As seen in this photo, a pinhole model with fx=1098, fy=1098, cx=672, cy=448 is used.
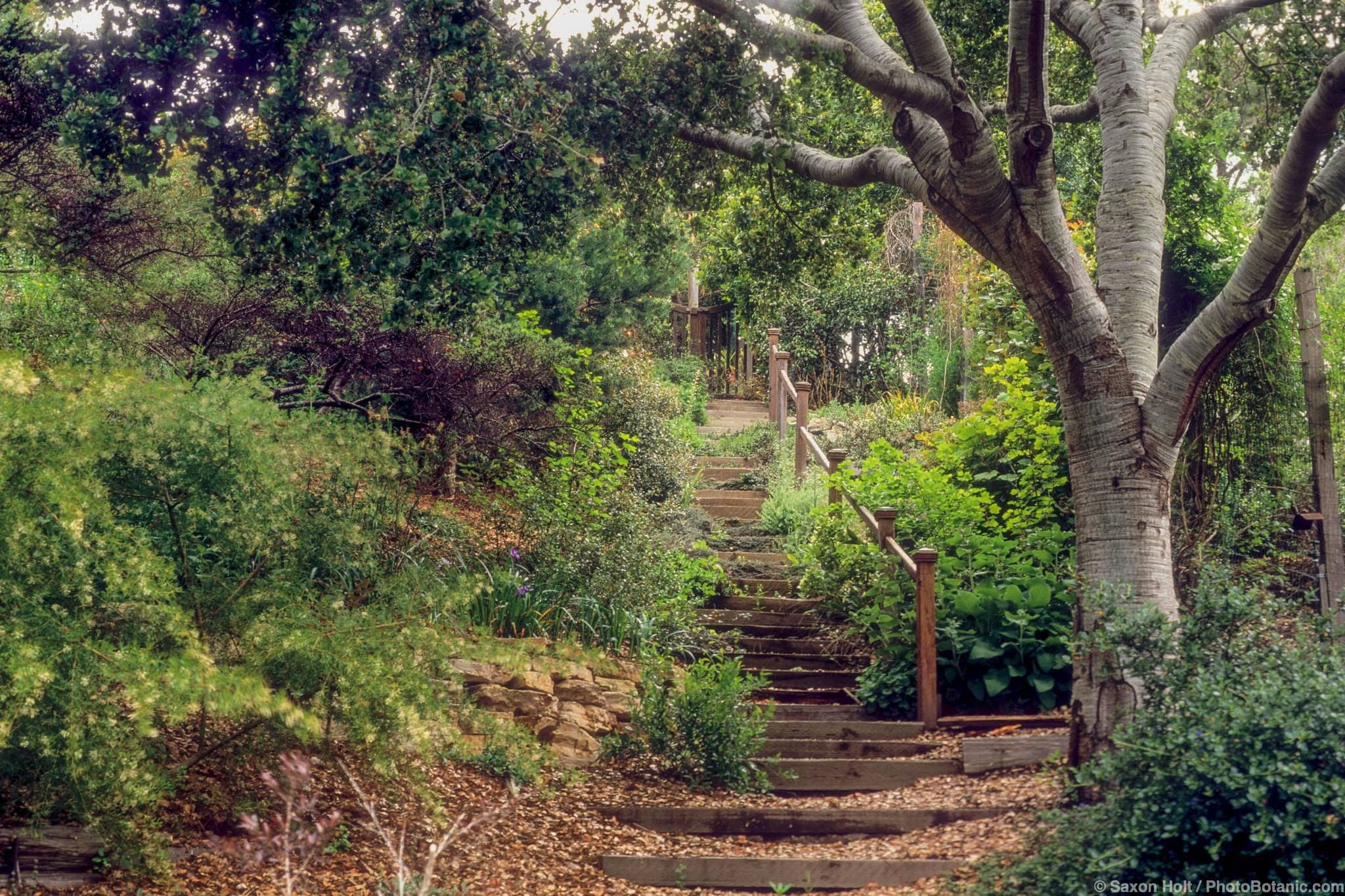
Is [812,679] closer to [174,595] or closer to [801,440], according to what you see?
[801,440]

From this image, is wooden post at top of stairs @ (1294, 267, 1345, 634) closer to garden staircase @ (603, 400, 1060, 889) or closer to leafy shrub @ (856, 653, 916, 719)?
garden staircase @ (603, 400, 1060, 889)

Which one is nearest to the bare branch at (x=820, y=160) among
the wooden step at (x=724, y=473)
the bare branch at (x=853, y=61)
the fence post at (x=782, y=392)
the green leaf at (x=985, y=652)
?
the bare branch at (x=853, y=61)

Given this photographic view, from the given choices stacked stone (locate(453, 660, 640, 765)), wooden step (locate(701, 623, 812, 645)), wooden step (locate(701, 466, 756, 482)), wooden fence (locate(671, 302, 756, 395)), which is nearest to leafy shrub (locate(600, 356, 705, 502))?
wooden step (locate(701, 466, 756, 482))

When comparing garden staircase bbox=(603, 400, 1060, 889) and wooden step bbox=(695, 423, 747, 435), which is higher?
wooden step bbox=(695, 423, 747, 435)

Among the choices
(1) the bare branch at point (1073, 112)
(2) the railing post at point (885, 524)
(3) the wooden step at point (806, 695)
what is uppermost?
(1) the bare branch at point (1073, 112)

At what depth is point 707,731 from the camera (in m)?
6.15

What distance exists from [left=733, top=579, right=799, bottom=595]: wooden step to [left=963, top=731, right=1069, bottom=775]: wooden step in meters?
3.19

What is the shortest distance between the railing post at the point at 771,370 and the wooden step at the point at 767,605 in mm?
5448

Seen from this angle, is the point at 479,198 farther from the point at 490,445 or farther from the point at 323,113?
the point at 490,445

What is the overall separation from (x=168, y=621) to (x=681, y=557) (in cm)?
524

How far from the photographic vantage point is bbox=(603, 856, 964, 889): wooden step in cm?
483

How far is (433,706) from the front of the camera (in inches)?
172

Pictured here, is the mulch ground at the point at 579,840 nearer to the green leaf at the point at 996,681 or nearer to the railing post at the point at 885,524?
the green leaf at the point at 996,681

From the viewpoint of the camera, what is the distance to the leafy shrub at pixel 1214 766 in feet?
11.1
